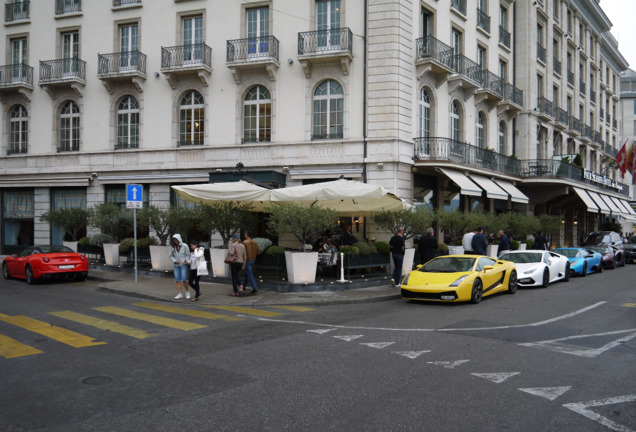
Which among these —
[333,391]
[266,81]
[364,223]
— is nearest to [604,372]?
[333,391]

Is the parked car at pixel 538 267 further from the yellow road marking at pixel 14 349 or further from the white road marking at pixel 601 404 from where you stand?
the yellow road marking at pixel 14 349

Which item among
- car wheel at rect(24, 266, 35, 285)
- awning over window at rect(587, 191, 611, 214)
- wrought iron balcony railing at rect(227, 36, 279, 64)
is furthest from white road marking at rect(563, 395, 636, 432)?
awning over window at rect(587, 191, 611, 214)

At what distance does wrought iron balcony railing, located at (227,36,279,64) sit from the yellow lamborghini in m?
12.3

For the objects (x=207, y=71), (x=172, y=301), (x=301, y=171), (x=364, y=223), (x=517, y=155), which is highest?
(x=207, y=71)

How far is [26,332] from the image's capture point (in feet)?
29.7

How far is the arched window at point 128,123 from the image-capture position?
24.6 m

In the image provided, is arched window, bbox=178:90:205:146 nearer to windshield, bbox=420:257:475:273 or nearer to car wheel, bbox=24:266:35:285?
car wheel, bbox=24:266:35:285

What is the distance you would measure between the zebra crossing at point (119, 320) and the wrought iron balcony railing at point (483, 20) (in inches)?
814

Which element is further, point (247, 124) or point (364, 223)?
point (247, 124)

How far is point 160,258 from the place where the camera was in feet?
61.4

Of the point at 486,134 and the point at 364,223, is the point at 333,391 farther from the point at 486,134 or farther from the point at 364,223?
the point at 486,134

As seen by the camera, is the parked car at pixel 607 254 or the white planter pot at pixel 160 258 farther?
the parked car at pixel 607 254

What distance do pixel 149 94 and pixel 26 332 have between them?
17.1 m

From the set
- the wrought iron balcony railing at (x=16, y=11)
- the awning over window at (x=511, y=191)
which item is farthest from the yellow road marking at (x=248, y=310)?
the wrought iron balcony railing at (x=16, y=11)
